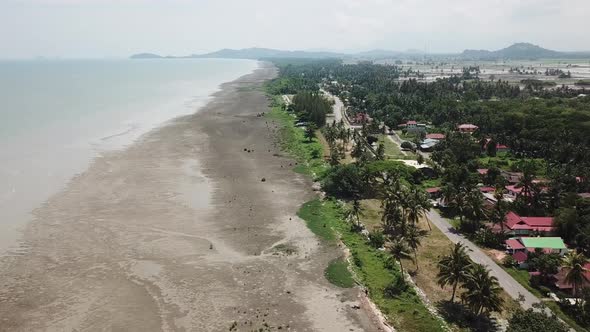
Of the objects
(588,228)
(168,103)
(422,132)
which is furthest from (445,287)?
(168,103)

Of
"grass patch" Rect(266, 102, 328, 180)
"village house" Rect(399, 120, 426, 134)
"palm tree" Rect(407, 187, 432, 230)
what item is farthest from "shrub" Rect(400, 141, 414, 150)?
"palm tree" Rect(407, 187, 432, 230)

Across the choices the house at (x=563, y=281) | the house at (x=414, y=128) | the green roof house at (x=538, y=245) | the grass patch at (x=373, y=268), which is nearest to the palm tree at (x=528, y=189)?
the green roof house at (x=538, y=245)

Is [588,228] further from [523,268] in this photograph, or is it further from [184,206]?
[184,206]

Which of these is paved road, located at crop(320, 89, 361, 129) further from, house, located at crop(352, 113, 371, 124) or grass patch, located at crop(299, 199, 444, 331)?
grass patch, located at crop(299, 199, 444, 331)

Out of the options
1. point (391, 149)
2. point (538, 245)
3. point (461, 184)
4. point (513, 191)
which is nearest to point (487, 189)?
point (513, 191)

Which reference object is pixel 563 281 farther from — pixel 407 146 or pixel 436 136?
pixel 436 136
